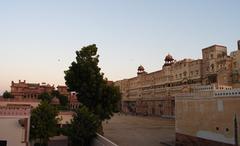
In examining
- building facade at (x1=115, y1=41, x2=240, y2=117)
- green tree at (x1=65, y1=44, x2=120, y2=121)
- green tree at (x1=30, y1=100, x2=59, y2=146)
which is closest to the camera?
green tree at (x1=30, y1=100, x2=59, y2=146)

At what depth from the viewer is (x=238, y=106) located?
58.3 feet

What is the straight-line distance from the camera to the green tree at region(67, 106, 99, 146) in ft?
79.0

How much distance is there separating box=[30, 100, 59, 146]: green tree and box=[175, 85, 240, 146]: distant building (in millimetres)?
10680

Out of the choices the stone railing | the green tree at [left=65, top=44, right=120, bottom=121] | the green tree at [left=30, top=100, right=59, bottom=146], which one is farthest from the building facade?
the stone railing

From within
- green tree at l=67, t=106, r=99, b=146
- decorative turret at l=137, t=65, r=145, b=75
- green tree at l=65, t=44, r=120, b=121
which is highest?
decorative turret at l=137, t=65, r=145, b=75

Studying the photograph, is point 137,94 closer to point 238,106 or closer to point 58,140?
point 58,140

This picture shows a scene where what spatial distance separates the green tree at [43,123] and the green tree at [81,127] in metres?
1.81

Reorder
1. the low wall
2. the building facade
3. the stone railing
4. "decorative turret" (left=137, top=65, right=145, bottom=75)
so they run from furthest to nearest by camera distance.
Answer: "decorative turret" (left=137, top=65, right=145, bottom=75) → the building facade → the stone railing → the low wall

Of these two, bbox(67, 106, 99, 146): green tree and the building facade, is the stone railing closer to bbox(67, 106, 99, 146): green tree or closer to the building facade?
bbox(67, 106, 99, 146): green tree

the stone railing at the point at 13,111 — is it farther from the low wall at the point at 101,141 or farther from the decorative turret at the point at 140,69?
the decorative turret at the point at 140,69

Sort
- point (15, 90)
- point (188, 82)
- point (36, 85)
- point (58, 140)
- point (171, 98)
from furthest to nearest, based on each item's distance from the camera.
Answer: point (36, 85) < point (15, 90) < point (171, 98) < point (188, 82) < point (58, 140)

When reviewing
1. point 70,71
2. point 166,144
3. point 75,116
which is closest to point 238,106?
point 166,144

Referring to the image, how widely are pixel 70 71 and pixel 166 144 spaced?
11.9 meters

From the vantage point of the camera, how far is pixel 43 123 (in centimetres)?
2212
